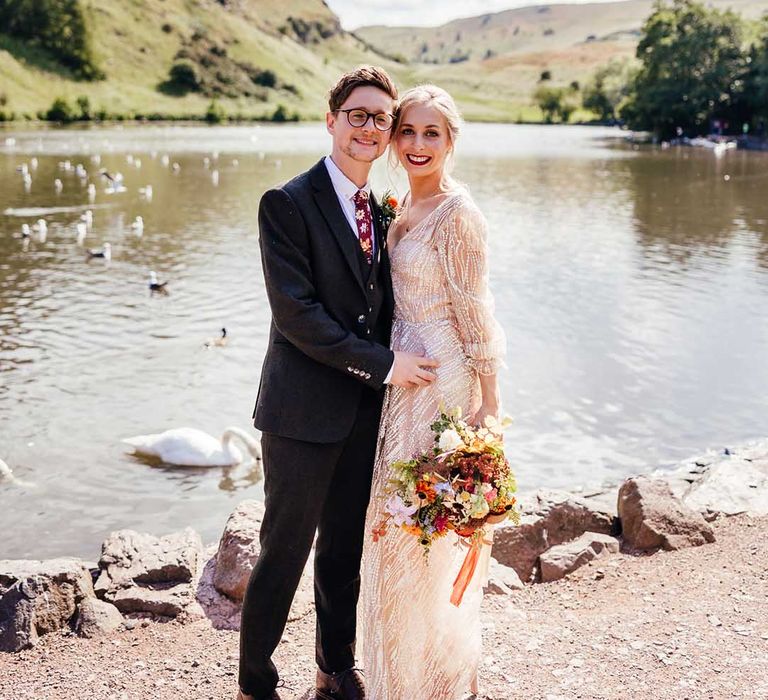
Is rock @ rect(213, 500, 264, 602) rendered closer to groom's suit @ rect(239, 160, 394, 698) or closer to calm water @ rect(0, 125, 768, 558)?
groom's suit @ rect(239, 160, 394, 698)

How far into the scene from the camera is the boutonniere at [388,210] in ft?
13.4

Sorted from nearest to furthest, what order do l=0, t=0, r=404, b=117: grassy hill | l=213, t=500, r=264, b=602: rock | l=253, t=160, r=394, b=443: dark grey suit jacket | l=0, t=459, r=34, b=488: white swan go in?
l=253, t=160, r=394, b=443: dark grey suit jacket < l=213, t=500, r=264, b=602: rock < l=0, t=459, r=34, b=488: white swan < l=0, t=0, r=404, b=117: grassy hill

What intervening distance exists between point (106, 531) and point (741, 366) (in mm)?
10296

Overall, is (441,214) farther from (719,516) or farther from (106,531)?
(106,531)

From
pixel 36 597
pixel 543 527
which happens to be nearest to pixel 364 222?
pixel 36 597

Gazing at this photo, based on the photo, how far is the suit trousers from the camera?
387cm

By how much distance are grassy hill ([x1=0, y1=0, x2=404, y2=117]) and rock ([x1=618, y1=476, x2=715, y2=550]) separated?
9780 cm

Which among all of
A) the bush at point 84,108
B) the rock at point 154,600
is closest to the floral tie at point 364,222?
the rock at point 154,600

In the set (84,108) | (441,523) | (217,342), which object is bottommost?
(217,342)

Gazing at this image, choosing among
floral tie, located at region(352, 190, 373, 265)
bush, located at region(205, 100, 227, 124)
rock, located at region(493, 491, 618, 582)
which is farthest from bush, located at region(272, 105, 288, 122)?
floral tie, located at region(352, 190, 373, 265)

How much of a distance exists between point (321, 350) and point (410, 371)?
17.6 inches

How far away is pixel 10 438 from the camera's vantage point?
10.4 m

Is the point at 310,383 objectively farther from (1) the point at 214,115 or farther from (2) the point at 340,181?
(1) the point at 214,115

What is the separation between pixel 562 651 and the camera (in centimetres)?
489
